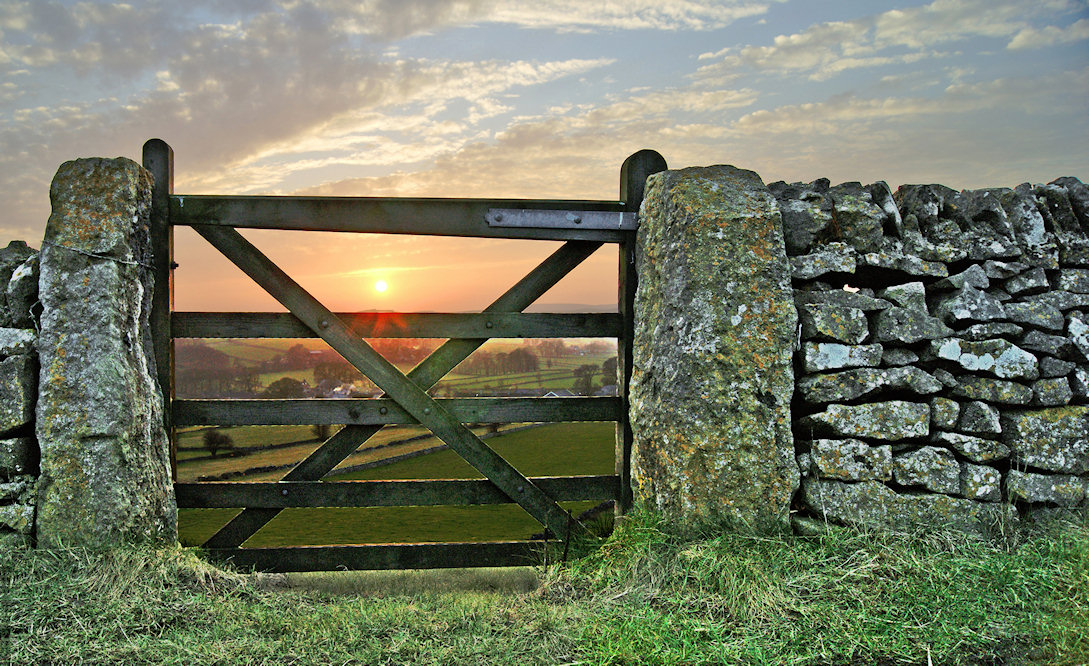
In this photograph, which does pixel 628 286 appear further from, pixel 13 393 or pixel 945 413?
pixel 13 393

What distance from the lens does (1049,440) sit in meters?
4.52

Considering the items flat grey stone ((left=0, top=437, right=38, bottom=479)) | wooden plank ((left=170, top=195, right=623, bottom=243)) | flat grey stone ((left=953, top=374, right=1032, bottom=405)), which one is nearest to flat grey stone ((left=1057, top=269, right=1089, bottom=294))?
flat grey stone ((left=953, top=374, right=1032, bottom=405))

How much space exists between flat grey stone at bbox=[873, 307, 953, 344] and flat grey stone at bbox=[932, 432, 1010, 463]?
0.67 metres

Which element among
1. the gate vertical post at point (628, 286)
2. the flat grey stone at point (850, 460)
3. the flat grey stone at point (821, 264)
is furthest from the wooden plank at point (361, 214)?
the flat grey stone at point (850, 460)

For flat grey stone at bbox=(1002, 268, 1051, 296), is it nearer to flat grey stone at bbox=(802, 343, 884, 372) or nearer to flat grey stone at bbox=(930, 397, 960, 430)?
flat grey stone at bbox=(930, 397, 960, 430)

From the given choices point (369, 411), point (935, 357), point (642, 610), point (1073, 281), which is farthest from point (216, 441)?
point (1073, 281)

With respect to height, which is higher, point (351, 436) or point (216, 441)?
point (351, 436)

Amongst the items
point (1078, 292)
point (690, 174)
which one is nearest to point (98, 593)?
point (690, 174)

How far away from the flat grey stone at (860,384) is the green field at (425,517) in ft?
7.84

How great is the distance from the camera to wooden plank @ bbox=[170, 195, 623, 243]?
4684 millimetres

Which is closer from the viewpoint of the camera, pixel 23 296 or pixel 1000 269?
pixel 23 296

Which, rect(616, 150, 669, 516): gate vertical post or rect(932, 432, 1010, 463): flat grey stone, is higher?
rect(616, 150, 669, 516): gate vertical post

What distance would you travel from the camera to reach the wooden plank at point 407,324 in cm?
464

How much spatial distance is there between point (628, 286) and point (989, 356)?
8.17ft
